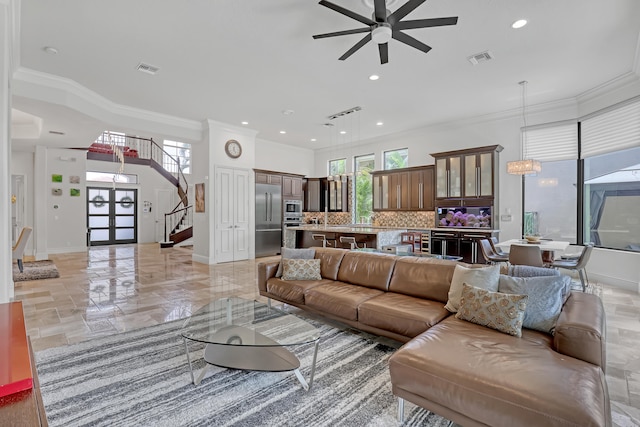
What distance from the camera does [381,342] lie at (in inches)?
121

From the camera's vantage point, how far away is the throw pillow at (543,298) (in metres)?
2.26

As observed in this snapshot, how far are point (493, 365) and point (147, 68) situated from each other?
220 inches

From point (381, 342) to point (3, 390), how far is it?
281cm

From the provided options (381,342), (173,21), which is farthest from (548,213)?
(173,21)

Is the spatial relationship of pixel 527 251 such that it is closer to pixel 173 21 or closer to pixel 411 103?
pixel 411 103

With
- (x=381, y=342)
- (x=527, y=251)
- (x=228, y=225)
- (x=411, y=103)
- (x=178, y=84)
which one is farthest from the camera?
(x=228, y=225)

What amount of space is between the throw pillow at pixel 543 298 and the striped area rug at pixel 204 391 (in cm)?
102

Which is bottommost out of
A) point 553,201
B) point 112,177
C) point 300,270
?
point 300,270

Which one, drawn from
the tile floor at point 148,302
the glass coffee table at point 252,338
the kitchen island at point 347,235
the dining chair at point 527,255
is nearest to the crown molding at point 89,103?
the tile floor at point 148,302

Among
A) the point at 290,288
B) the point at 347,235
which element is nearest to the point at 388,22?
the point at 290,288

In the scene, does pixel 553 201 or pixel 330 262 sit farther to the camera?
pixel 553 201

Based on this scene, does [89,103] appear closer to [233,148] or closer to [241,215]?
[233,148]

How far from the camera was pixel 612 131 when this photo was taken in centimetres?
544

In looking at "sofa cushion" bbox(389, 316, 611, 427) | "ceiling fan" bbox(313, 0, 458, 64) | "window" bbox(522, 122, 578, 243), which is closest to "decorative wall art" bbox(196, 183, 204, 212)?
"ceiling fan" bbox(313, 0, 458, 64)
